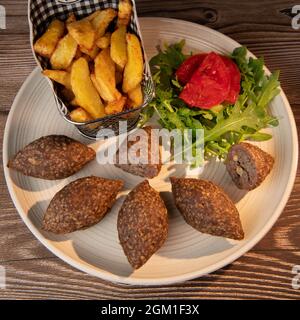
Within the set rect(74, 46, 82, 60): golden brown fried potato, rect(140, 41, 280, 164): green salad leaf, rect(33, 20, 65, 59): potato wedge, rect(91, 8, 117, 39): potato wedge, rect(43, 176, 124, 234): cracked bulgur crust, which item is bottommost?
rect(43, 176, 124, 234): cracked bulgur crust

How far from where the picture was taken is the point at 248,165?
5.56ft

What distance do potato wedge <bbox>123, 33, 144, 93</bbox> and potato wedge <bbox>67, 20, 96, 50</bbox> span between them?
4.7 inches

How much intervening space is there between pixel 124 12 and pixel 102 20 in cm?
8

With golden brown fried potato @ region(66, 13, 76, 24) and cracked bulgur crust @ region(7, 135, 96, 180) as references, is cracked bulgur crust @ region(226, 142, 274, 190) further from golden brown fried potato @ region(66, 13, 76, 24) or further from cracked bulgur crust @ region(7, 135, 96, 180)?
golden brown fried potato @ region(66, 13, 76, 24)

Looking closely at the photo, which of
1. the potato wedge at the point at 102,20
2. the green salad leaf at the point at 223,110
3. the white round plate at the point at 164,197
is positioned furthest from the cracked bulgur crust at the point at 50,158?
the potato wedge at the point at 102,20

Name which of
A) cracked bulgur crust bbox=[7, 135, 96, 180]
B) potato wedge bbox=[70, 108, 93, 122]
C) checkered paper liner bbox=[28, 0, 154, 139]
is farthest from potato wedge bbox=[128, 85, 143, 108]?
cracked bulgur crust bbox=[7, 135, 96, 180]

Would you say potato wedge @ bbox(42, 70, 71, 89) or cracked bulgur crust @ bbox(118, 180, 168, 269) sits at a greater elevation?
potato wedge @ bbox(42, 70, 71, 89)

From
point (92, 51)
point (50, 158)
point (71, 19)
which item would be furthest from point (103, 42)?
point (50, 158)

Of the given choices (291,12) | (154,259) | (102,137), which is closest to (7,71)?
(102,137)

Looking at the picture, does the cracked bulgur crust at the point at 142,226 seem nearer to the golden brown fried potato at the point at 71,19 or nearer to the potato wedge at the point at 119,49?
the potato wedge at the point at 119,49

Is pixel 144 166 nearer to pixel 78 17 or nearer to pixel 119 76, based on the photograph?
pixel 119 76

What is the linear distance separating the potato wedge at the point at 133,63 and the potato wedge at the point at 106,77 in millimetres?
49

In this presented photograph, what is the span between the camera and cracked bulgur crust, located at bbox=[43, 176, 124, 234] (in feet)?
5.48

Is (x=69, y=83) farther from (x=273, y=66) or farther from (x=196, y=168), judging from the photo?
(x=273, y=66)
